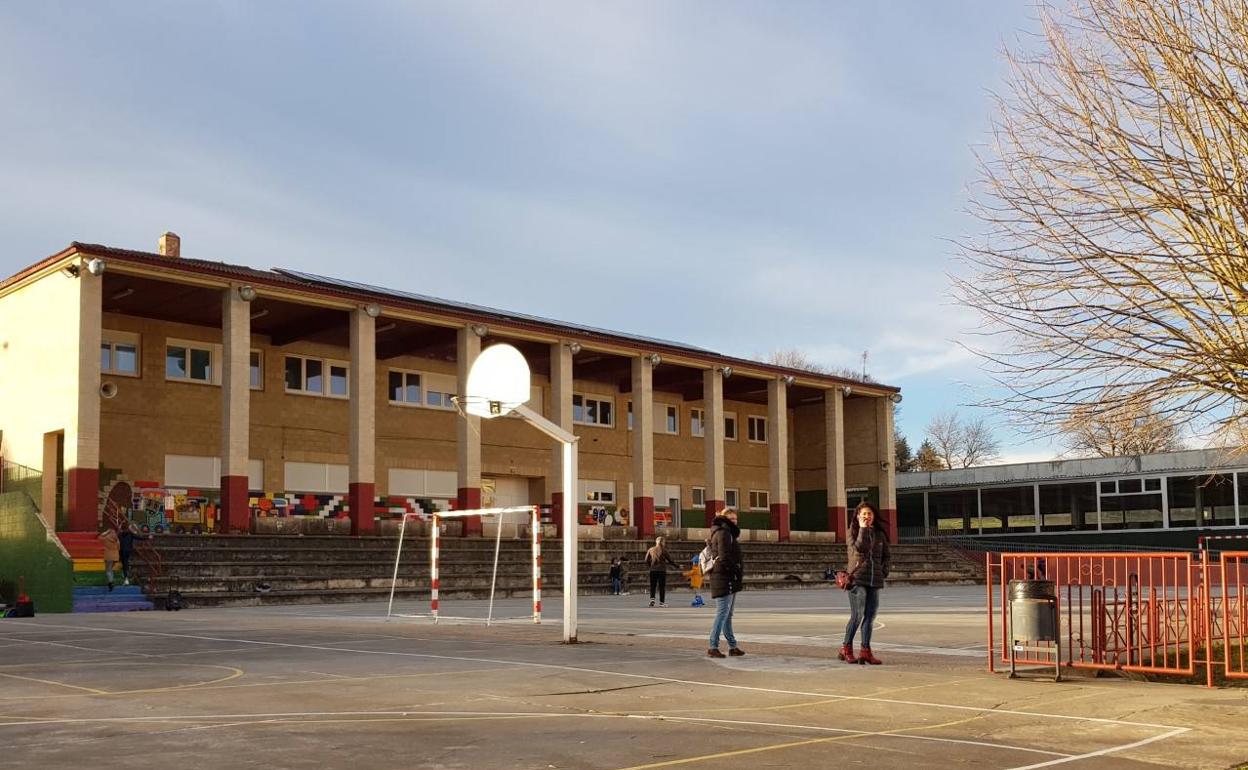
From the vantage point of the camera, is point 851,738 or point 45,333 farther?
point 45,333

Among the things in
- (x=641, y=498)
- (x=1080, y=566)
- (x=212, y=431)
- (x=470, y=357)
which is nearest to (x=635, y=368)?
(x=641, y=498)

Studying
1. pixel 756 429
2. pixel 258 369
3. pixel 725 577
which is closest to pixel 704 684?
pixel 725 577

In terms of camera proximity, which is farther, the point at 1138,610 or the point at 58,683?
the point at 1138,610

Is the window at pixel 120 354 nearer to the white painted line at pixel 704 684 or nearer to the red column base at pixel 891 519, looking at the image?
the white painted line at pixel 704 684

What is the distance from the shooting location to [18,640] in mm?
16078

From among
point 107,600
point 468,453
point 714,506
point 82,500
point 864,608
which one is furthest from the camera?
point 714,506

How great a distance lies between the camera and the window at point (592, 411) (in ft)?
172

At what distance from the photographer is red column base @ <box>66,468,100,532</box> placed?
101 ft

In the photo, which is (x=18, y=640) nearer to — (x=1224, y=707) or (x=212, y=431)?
(x=1224, y=707)

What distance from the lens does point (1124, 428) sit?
11547mm

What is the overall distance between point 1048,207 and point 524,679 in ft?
21.9

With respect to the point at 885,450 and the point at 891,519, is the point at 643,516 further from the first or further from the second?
the point at 885,450

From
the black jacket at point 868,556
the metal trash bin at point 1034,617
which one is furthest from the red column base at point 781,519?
the metal trash bin at point 1034,617

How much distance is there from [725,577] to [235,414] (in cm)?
2435
